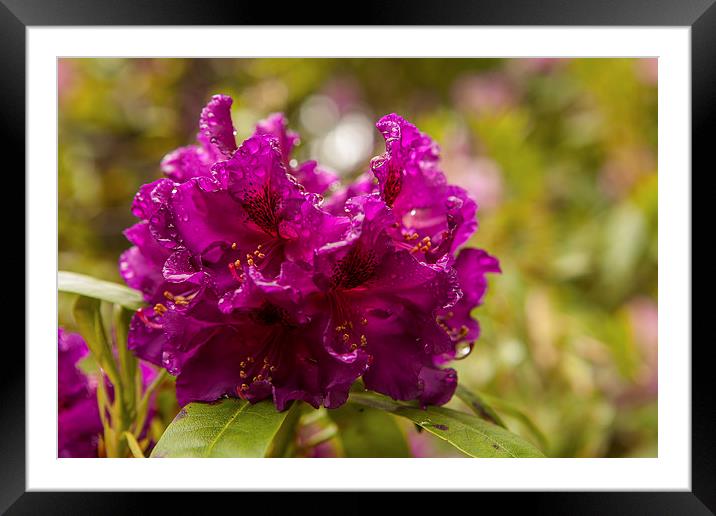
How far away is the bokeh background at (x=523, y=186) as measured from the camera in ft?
5.09

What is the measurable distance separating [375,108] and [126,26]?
176cm

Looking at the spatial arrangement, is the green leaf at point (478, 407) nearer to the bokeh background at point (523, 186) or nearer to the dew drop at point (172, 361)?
the dew drop at point (172, 361)

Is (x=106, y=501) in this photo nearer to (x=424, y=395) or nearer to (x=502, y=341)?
(x=424, y=395)

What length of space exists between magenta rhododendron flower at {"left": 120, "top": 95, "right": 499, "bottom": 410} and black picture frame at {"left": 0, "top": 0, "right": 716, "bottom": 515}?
116 mm

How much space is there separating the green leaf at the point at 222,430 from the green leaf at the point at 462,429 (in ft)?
0.36

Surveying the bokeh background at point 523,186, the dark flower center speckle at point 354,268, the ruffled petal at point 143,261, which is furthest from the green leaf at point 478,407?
the bokeh background at point 523,186

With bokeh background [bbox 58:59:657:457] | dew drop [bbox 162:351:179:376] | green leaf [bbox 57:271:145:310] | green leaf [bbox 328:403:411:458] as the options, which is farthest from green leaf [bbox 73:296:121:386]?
bokeh background [bbox 58:59:657:457]

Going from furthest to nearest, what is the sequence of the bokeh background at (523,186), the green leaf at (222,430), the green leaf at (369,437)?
the bokeh background at (523,186) < the green leaf at (369,437) < the green leaf at (222,430)

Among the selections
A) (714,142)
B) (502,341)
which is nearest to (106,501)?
(714,142)

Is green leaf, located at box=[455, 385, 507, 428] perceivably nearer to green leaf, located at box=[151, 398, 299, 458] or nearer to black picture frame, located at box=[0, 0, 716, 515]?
black picture frame, located at box=[0, 0, 716, 515]

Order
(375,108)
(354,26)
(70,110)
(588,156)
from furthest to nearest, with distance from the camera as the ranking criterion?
(375,108)
(588,156)
(70,110)
(354,26)

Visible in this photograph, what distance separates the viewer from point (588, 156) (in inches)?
85.1

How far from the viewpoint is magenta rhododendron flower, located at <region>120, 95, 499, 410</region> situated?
23.4 inches

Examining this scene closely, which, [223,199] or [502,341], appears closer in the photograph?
[223,199]
